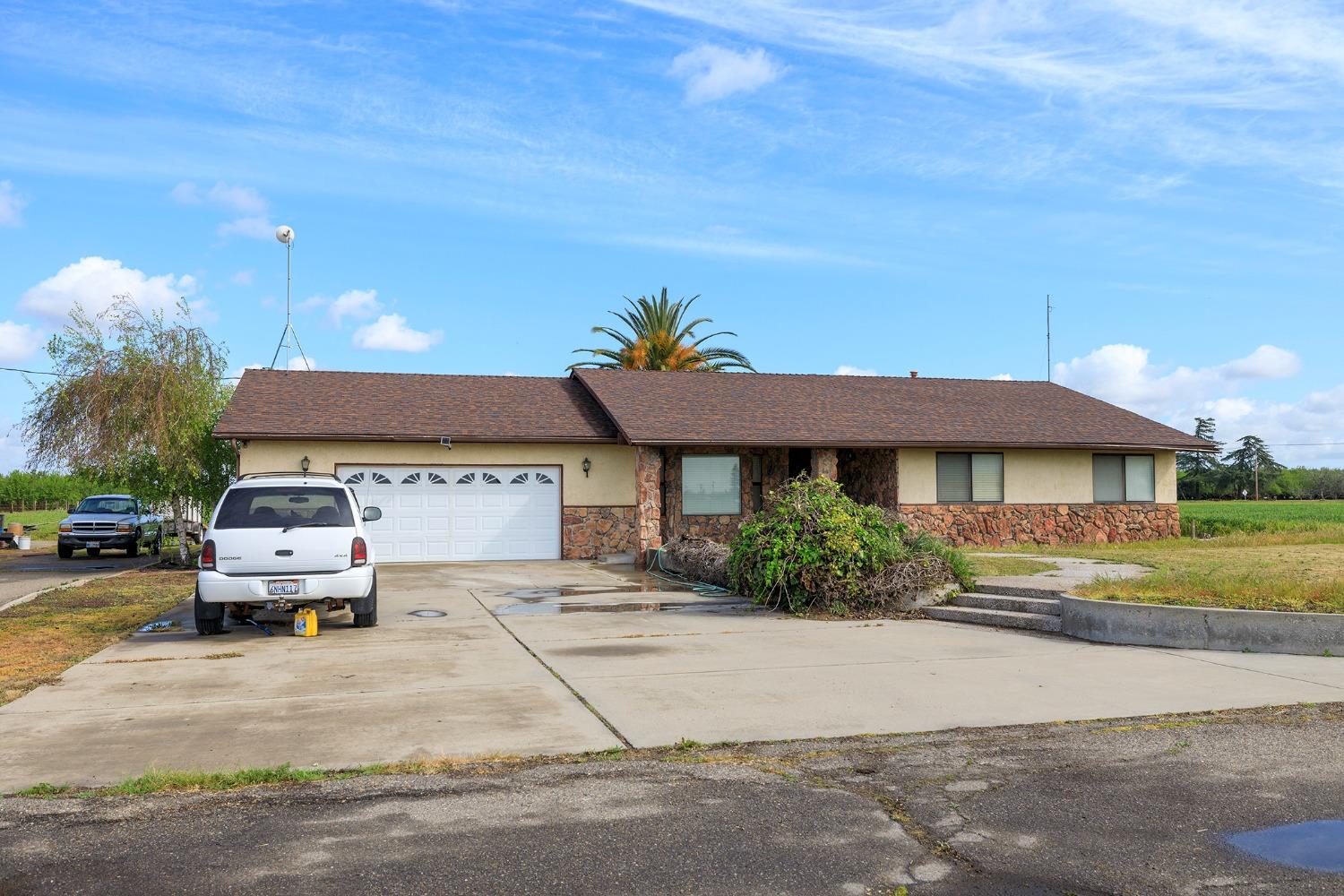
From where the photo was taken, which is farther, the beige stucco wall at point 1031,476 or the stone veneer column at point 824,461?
the beige stucco wall at point 1031,476

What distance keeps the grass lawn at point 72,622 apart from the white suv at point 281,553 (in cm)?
137

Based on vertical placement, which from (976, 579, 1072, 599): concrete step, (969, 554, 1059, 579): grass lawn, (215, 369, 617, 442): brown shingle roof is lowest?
(976, 579, 1072, 599): concrete step

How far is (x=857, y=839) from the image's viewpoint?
189 inches

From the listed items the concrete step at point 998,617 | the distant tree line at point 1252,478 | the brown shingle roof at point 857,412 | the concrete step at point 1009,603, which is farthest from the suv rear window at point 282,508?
the distant tree line at point 1252,478


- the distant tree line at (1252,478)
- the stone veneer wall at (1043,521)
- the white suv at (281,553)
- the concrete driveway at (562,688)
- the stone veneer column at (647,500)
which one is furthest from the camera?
the distant tree line at (1252,478)

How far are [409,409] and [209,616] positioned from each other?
11.6m

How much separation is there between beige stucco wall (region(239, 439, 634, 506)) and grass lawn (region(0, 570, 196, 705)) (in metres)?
2.96

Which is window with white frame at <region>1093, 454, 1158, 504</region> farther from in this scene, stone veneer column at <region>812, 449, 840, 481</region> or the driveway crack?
the driveway crack

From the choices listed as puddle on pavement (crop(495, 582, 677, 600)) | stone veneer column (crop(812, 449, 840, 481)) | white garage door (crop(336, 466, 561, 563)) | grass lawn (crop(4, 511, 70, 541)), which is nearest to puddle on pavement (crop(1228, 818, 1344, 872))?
puddle on pavement (crop(495, 582, 677, 600))

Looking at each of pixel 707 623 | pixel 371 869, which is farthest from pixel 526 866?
pixel 707 623

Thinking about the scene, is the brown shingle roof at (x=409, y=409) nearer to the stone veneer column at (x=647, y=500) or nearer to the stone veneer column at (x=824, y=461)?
the stone veneer column at (x=647, y=500)

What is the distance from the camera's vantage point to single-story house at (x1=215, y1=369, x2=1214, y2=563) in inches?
837

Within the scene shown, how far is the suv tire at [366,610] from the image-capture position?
11.8 metres

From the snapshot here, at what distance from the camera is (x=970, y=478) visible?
23.7 meters
